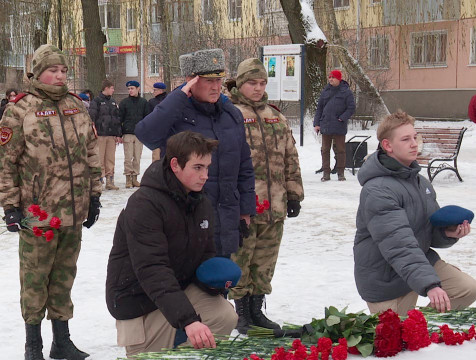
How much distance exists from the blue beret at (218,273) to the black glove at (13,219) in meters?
1.74

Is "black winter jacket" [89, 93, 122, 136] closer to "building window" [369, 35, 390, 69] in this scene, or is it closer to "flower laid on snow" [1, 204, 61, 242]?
"flower laid on snow" [1, 204, 61, 242]

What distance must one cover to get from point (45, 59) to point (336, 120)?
31.4ft

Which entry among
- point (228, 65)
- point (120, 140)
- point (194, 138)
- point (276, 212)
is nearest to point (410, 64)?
point (228, 65)

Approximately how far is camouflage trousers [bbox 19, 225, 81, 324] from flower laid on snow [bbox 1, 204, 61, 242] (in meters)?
0.05

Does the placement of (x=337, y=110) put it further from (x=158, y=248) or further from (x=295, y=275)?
(x=158, y=248)

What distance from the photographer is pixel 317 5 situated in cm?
2741

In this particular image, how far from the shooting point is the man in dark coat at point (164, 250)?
10.7ft

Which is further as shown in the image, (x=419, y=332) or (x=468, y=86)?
(x=468, y=86)

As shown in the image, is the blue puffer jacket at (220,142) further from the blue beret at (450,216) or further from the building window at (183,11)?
the building window at (183,11)

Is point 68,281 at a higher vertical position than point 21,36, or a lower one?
lower

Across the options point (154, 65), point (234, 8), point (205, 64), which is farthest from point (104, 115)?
point (154, 65)

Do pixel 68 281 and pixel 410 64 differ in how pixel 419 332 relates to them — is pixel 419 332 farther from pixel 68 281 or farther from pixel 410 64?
pixel 410 64

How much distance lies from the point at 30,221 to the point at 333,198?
758 centimetres

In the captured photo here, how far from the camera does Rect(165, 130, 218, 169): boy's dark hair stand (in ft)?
11.1
